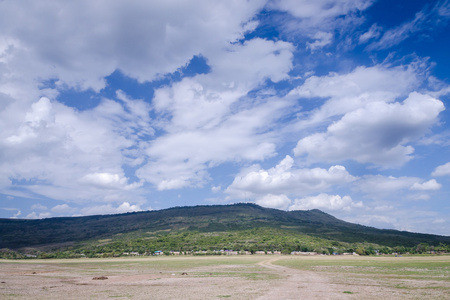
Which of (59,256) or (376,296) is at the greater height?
(376,296)

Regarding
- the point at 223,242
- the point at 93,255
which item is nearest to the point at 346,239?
the point at 223,242

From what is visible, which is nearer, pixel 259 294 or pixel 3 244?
pixel 259 294

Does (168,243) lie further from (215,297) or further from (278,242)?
(215,297)

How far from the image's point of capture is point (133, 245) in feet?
513

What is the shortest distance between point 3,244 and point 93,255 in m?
117

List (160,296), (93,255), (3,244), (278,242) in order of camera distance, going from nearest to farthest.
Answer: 1. (160,296)
2. (93,255)
3. (278,242)
4. (3,244)

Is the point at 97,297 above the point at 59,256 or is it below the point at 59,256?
above

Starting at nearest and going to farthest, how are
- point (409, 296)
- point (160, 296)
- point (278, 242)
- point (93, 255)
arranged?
point (409, 296) → point (160, 296) → point (93, 255) → point (278, 242)

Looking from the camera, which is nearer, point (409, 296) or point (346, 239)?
point (409, 296)

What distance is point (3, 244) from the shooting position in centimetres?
19288

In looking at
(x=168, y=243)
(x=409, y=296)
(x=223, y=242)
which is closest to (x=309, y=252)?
(x=223, y=242)

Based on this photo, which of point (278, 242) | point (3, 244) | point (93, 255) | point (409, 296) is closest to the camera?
point (409, 296)

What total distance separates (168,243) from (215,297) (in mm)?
148113

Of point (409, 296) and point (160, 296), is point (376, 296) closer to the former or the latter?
point (409, 296)
